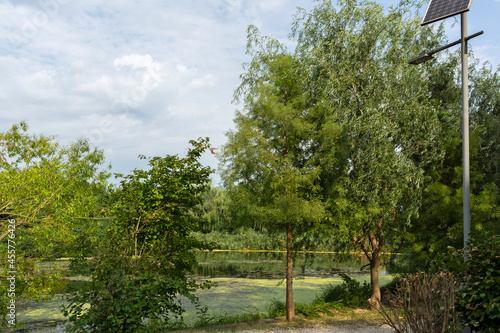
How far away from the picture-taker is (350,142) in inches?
478

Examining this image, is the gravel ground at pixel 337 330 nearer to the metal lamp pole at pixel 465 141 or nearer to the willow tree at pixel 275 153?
the willow tree at pixel 275 153

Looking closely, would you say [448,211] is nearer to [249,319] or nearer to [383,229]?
[383,229]

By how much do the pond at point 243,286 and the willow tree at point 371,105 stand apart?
12.7ft

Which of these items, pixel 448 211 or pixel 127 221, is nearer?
pixel 127 221

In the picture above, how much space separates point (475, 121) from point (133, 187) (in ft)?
43.0

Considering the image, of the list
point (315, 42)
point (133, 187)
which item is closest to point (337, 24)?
point (315, 42)

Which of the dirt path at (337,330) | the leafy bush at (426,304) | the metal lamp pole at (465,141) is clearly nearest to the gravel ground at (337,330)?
the dirt path at (337,330)

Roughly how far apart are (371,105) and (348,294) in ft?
23.0

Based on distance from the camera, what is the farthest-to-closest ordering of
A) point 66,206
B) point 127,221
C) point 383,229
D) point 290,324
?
1. point 383,229
2. point 290,324
3. point 66,206
4. point 127,221

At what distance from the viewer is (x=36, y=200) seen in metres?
8.30

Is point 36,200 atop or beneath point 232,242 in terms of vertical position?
atop

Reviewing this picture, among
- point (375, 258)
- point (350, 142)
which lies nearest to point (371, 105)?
point (350, 142)

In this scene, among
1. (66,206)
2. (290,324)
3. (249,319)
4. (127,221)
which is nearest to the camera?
(127,221)

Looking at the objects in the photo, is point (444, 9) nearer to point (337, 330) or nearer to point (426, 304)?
point (426, 304)
